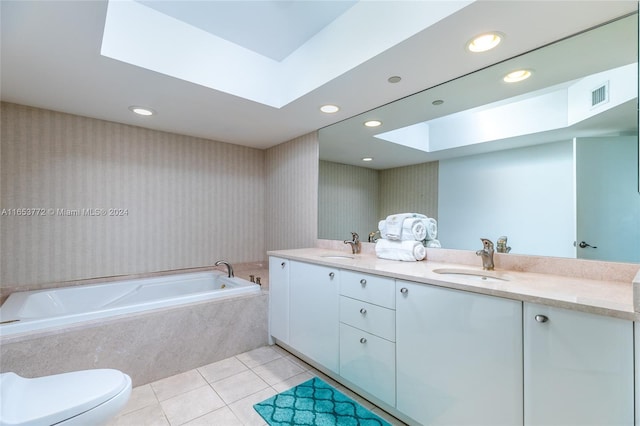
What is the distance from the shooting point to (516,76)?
1546 millimetres

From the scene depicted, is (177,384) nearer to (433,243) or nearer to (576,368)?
(433,243)

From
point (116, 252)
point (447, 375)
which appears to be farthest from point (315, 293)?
point (116, 252)

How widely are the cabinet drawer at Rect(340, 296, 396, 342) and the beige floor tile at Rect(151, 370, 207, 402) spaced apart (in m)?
1.15

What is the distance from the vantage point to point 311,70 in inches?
74.7

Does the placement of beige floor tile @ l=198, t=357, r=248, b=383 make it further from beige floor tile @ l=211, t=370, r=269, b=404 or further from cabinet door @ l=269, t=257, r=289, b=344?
cabinet door @ l=269, t=257, r=289, b=344

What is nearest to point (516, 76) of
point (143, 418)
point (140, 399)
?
point (143, 418)

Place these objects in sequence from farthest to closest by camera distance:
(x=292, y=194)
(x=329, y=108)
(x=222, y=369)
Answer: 1. (x=292, y=194)
2. (x=329, y=108)
3. (x=222, y=369)

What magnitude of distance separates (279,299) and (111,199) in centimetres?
191

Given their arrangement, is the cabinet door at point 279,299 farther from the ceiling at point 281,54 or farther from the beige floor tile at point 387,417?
the ceiling at point 281,54

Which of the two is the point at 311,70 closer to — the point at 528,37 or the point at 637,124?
the point at 528,37

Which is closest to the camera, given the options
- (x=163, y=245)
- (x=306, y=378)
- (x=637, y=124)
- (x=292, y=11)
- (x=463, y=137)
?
(x=637, y=124)

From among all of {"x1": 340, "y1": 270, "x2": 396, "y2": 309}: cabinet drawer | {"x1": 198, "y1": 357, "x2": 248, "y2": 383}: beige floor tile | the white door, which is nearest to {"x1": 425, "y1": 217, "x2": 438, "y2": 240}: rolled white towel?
{"x1": 340, "y1": 270, "x2": 396, "y2": 309}: cabinet drawer

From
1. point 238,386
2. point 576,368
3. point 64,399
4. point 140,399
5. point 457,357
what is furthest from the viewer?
point 238,386

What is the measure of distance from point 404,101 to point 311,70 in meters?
0.72
